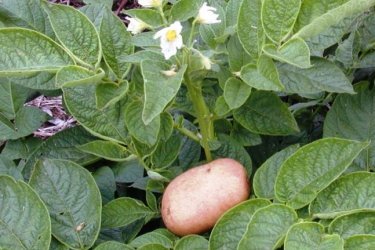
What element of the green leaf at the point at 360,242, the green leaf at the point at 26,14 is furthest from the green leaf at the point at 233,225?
the green leaf at the point at 26,14

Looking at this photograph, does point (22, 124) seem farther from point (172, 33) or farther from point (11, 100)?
point (172, 33)

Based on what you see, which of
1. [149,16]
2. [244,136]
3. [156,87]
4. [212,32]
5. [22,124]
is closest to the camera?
[156,87]

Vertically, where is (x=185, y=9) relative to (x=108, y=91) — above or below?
above

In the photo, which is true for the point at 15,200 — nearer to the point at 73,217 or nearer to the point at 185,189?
the point at 73,217

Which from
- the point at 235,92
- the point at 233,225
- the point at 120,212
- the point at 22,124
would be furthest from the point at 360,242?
the point at 22,124

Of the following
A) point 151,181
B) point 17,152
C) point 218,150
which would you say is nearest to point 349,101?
point 218,150

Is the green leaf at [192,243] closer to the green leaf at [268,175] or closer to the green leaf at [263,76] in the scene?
the green leaf at [268,175]

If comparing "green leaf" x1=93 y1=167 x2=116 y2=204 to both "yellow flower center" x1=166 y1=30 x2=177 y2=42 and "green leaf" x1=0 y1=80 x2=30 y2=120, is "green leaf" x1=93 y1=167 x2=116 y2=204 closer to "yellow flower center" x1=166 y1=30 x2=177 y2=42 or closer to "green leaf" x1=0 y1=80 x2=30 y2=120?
"green leaf" x1=0 y1=80 x2=30 y2=120
